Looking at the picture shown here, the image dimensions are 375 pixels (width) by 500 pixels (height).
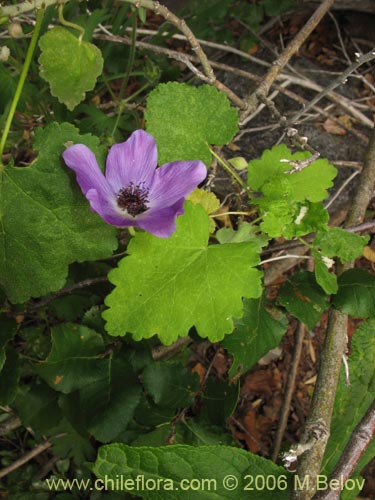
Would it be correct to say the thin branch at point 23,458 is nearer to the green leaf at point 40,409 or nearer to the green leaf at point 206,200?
the green leaf at point 40,409

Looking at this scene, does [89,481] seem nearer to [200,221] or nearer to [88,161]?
[200,221]

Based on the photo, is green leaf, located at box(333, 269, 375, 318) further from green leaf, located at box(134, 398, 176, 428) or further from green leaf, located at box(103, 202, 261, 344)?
green leaf, located at box(134, 398, 176, 428)

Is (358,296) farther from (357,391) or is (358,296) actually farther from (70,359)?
(70,359)

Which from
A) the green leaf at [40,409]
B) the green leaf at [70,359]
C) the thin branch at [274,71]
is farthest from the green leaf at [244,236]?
the green leaf at [40,409]

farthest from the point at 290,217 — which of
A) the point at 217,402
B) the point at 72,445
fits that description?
the point at 72,445

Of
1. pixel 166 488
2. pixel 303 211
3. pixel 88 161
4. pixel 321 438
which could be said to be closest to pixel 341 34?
pixel 303 211
